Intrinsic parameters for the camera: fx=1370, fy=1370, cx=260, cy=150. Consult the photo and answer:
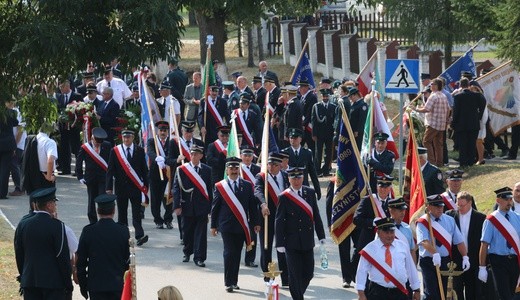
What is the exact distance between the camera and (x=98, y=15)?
14.9 metres

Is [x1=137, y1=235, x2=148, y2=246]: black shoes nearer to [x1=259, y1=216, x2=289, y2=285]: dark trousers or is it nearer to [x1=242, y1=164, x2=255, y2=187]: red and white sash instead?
→ [x1=242, y1=164, x2=255, y2=187]: red and white sash

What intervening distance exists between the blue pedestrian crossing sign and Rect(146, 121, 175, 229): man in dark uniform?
12.2 feet

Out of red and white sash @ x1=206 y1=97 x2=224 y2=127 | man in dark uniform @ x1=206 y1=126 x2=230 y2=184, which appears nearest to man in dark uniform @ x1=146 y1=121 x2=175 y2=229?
man in dark uniform @ x1=206 y1=126 x2=230 y2=184

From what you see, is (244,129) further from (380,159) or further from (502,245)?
(502,245)

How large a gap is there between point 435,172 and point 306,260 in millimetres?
Result: 2786

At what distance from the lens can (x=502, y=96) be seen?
1062 inches

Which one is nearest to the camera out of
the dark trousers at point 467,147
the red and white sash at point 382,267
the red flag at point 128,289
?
the red flag at point 128,289

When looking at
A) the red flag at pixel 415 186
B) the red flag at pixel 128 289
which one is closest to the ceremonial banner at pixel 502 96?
the red flag at pixel 415 186

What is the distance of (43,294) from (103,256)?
742 mm

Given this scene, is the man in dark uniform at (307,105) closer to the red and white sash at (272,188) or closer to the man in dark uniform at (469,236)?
the red and white sash at (272,188)

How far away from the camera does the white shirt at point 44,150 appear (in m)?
20.8

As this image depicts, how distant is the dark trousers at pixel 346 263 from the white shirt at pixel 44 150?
5.09m

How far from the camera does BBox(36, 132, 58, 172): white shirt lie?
20.8 metres

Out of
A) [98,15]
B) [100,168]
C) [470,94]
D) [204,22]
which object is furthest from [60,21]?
[204,22]
